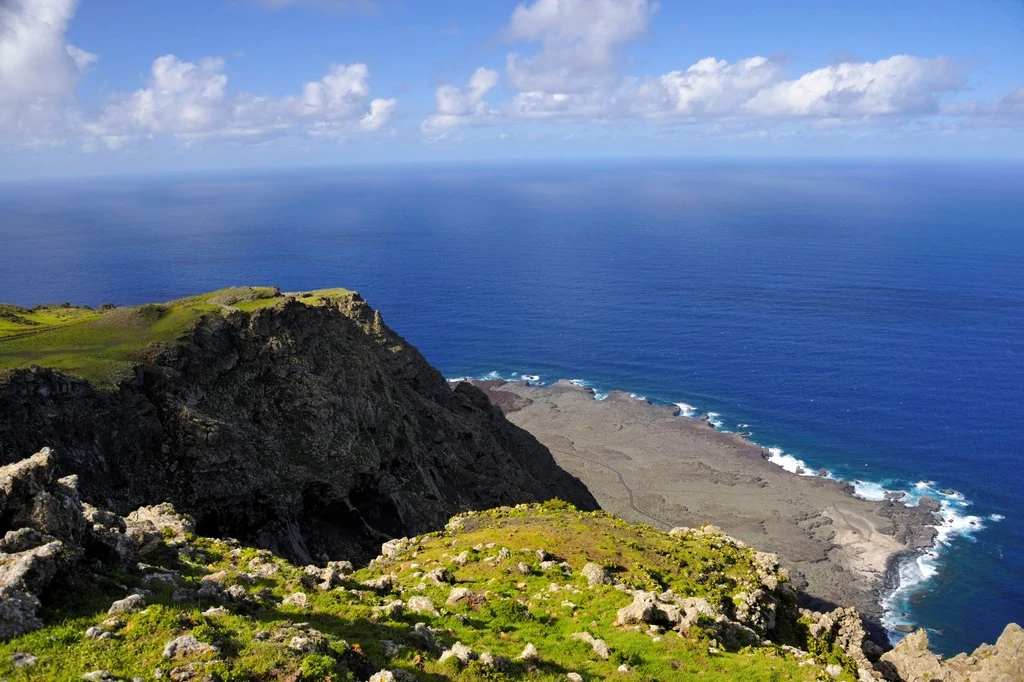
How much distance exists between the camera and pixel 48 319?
261 ft

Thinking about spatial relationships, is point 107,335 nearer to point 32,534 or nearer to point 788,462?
point 32,534

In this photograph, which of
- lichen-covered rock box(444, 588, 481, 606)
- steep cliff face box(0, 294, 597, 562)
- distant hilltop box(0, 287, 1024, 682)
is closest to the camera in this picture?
distant hilltop box(0, 287, 1024, 682)

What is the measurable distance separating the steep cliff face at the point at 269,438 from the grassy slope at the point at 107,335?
5.29 feet

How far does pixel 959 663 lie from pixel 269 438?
53.1 m

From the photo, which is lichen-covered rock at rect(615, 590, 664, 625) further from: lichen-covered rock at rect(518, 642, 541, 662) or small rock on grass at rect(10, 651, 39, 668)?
small rock on grass at rect(10, 651, 39, 668)

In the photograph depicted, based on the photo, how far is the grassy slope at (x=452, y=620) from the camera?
1800 cm

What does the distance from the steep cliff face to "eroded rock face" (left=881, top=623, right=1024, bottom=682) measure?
38.4 m

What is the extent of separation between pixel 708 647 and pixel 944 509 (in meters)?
99.1

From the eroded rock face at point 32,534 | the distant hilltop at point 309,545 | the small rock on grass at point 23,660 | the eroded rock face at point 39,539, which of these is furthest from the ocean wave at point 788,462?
the small rock on grass at point 23,660

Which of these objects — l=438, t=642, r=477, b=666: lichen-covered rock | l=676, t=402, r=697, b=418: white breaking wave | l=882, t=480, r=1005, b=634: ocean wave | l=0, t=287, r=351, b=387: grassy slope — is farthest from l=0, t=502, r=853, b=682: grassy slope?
l=676, t=402, r=697, b=418: white breaking wave

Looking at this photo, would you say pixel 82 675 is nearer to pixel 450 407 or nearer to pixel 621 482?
pixel 450 407

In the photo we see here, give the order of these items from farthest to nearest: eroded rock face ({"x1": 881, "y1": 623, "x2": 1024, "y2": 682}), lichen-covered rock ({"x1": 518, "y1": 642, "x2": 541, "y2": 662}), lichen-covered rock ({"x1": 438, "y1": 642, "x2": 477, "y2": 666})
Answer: eroded rock face ({"x1": 881, "y1": 623, "x2": 1024, "y2": 682}) < lichen-covered rock ({"x1": 518, "y1": 642, "x2": 541, "y2": 662}) < lichen-covered rock ({"x1": 438, "y1": 642, "x2": 477, "y2": 666})

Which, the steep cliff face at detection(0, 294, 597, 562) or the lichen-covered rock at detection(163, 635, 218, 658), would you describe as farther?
the steep cliff face at detection(0, 294, 597, 562)

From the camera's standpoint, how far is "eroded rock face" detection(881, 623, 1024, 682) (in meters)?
37.9
